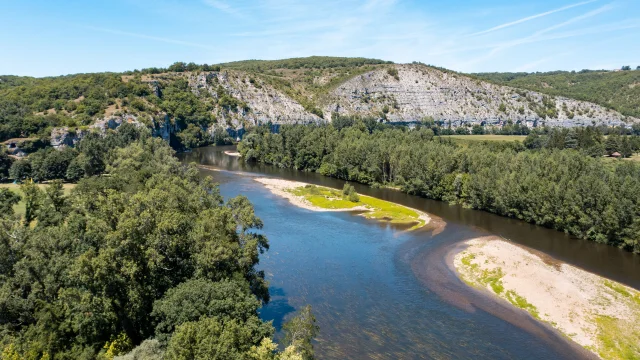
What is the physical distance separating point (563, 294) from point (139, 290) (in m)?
41.8

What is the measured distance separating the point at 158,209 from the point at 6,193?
3627 centimetres

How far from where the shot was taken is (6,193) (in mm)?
56125

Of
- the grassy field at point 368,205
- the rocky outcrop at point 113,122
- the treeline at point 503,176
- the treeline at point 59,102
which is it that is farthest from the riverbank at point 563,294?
the rocky outcrop at point 113,122

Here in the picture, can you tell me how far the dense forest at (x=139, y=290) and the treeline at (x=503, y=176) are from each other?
2028 inches

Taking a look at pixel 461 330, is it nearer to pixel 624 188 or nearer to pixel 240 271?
pixel 240 271

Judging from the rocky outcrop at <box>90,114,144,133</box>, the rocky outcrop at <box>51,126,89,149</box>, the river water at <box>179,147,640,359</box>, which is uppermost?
the rocky outcrop at <box>90,114,144,133</box>

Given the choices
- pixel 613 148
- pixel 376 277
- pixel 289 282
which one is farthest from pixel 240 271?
pixel 613 148

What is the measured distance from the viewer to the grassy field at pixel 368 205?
71.8 meters

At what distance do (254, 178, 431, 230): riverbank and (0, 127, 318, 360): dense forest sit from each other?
39.8m

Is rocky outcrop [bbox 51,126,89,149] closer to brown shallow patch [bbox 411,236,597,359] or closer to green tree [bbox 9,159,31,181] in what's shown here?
green tree [bbox 9,159,31,181]

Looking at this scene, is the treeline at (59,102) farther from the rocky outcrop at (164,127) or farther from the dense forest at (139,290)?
the dense forest at (139,290)

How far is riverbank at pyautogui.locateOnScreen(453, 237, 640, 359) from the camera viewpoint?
35.8 m

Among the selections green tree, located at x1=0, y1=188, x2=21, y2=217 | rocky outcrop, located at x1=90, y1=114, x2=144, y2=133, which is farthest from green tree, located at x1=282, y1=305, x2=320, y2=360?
rocky outcrop, located at x1=90, y1=114, x2=144, y2=133

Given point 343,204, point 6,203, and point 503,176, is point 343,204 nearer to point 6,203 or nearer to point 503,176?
point 503,176
